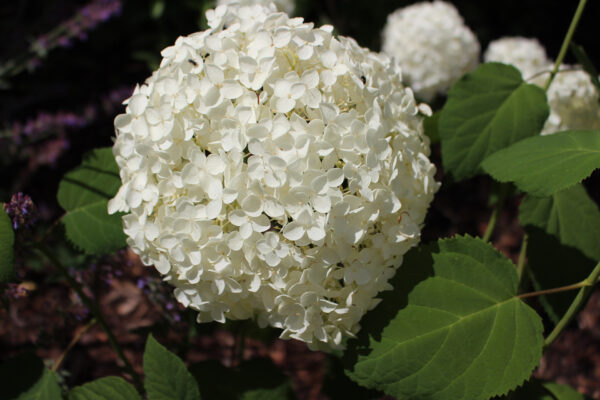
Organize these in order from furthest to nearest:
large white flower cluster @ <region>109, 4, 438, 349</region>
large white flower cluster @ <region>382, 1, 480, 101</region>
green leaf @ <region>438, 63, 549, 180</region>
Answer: large white flower cluster @ <region>382, 1, 480, 101</region> < green leaf @ <region>438, 63, 549, 180</region> < large white flower cluster @ <region>109, 4, 438, 349</region>

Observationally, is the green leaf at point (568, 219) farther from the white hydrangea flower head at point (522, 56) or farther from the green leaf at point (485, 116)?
the white hydrangea flower head at point (522, 56)

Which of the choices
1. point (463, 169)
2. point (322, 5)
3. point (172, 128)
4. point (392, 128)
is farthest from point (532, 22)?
point (172, 128)

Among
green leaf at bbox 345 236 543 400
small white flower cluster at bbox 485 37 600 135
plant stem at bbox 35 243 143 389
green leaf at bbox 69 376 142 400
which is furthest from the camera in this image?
small white flower cluster at bbox 485 37 600 135

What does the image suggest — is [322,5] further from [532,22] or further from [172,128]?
[172,128]

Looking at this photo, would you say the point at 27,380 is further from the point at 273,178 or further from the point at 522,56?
the point at 522,56

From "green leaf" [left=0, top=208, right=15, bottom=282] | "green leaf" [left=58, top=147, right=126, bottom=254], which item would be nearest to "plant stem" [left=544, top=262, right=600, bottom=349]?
"green leaf" [left=58, top=147, right=126, bottom=254]

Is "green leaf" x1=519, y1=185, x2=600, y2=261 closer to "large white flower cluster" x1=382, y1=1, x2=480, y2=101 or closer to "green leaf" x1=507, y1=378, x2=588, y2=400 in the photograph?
"green leaf" x1=507, y1=378, x2=588, y2=400
